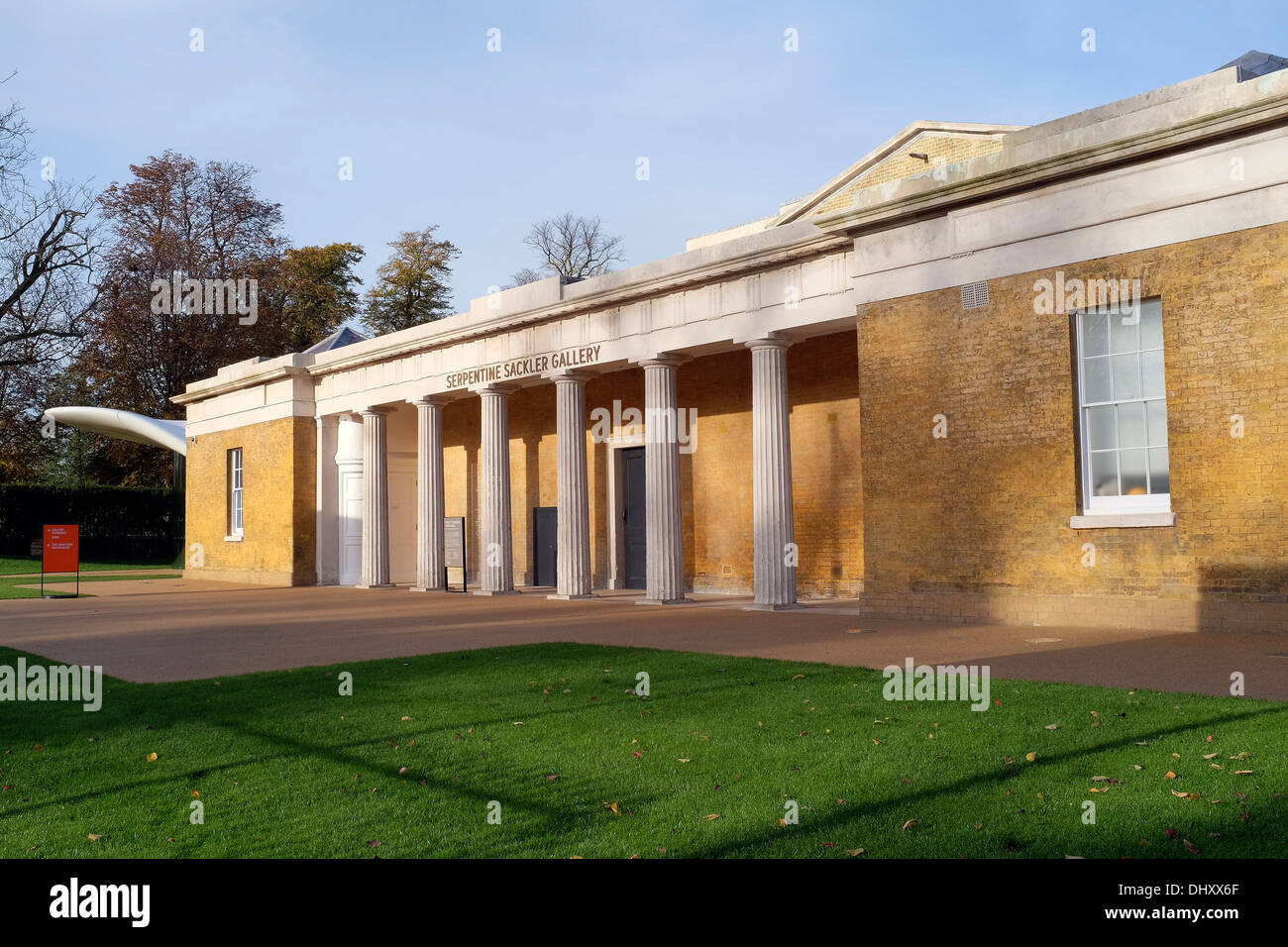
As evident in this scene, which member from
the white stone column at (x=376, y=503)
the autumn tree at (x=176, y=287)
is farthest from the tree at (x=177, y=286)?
the white stone column at (x=376, y=503)

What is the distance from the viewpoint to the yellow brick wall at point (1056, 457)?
12.1 metres

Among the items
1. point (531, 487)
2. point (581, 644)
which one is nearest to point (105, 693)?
point (581, 644)

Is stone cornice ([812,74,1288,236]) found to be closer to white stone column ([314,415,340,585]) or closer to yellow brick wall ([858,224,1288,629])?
yellow brick wall ([858,224,1288,629])

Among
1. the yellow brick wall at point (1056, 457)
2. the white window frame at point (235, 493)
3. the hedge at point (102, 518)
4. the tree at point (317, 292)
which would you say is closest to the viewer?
the yellow brick wall at point (1056, 457)

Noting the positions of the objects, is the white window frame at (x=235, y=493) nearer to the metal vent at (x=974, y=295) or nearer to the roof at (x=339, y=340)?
the roof at (x=339, y=340)

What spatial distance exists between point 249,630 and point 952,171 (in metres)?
11.5

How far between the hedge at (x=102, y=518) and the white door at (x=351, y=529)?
18.3 metres

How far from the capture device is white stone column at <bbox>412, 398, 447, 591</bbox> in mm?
25094

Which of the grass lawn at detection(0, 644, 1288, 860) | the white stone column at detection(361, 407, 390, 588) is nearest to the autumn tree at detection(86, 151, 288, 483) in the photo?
the white stone column at detection(361, 407, 390, 588)

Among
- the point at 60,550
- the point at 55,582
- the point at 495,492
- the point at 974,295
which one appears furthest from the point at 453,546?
the point at 974,295

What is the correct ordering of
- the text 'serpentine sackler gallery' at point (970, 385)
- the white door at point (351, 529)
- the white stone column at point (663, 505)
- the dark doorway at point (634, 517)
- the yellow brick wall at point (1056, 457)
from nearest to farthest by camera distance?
1. the yellow brick wall at point (1056, 457)
2. the text 'serpentine sackler gallery' at point (970, 385)
3. the white stone column at point (663, 505)
4. the dark doorway at point (634, 517)
5. the white door at point (351, 529)

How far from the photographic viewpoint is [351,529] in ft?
93.0

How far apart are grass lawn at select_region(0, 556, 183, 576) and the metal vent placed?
31818 millimetres
